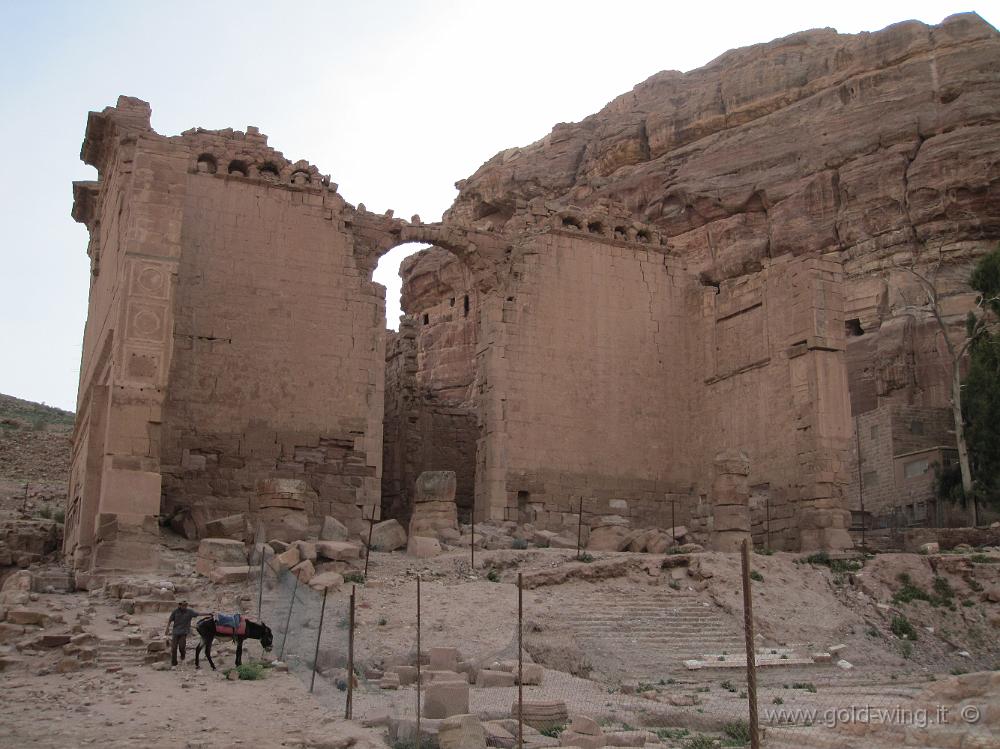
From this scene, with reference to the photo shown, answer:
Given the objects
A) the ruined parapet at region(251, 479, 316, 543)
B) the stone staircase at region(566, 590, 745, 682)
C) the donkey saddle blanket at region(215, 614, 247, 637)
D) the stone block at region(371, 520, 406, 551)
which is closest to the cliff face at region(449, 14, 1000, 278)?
the stone block at region(371, 520, 406, 551)

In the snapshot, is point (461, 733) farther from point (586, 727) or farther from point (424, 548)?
point (424, 548)

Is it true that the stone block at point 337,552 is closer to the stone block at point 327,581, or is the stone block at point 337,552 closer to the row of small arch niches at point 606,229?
the stone block at point 327,581

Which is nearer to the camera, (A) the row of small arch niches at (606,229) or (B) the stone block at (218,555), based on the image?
(B) the stone block at (218,555)

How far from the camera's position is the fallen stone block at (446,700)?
9.05 meters

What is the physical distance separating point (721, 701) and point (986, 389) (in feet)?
64.1

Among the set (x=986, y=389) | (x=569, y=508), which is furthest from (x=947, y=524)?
(x=569, y=508)

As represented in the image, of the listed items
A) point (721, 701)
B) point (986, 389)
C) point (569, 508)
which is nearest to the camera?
point (721, 701)

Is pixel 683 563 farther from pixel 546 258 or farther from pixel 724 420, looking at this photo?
pixel 546 258

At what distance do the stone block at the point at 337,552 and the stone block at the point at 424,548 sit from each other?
1332mm

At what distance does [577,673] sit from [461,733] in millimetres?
4288

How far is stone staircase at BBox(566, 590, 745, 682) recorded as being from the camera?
12695 mm

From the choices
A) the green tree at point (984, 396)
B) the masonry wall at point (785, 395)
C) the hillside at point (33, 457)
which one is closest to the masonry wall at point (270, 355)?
the masonry wall at point (785, 395)

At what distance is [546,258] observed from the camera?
21703mm

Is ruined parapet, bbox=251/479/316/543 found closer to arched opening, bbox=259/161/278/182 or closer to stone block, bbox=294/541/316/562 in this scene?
stone block, bbox=294/541/316/562
